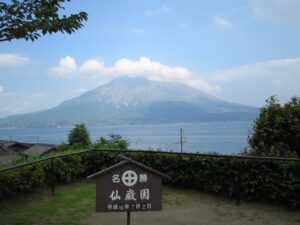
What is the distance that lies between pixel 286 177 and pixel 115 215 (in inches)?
135

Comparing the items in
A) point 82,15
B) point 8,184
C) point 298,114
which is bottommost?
point 8,184

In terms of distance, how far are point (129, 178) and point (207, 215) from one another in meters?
2.74

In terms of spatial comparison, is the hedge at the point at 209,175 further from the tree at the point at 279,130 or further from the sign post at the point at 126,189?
the sign post at the point at 126,189

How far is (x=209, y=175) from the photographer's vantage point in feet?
27.8

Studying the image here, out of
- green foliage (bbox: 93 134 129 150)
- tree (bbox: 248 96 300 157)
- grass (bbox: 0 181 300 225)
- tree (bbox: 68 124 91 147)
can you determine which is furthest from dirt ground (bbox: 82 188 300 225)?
tree (bbox: 68 124 91 147)

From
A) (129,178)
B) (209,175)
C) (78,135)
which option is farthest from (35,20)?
(78,135)

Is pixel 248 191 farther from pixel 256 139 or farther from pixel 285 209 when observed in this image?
pixel 256 139

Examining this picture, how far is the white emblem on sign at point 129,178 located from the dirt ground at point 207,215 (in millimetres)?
1895

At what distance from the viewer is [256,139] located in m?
9.22

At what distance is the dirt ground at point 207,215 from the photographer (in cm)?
663

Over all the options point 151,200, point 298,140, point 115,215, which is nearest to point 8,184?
point 115,215

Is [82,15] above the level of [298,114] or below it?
above

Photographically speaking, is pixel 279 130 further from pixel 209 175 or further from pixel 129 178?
pixel 129 178

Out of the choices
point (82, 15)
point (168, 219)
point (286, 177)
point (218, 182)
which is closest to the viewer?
point (82, 15)
